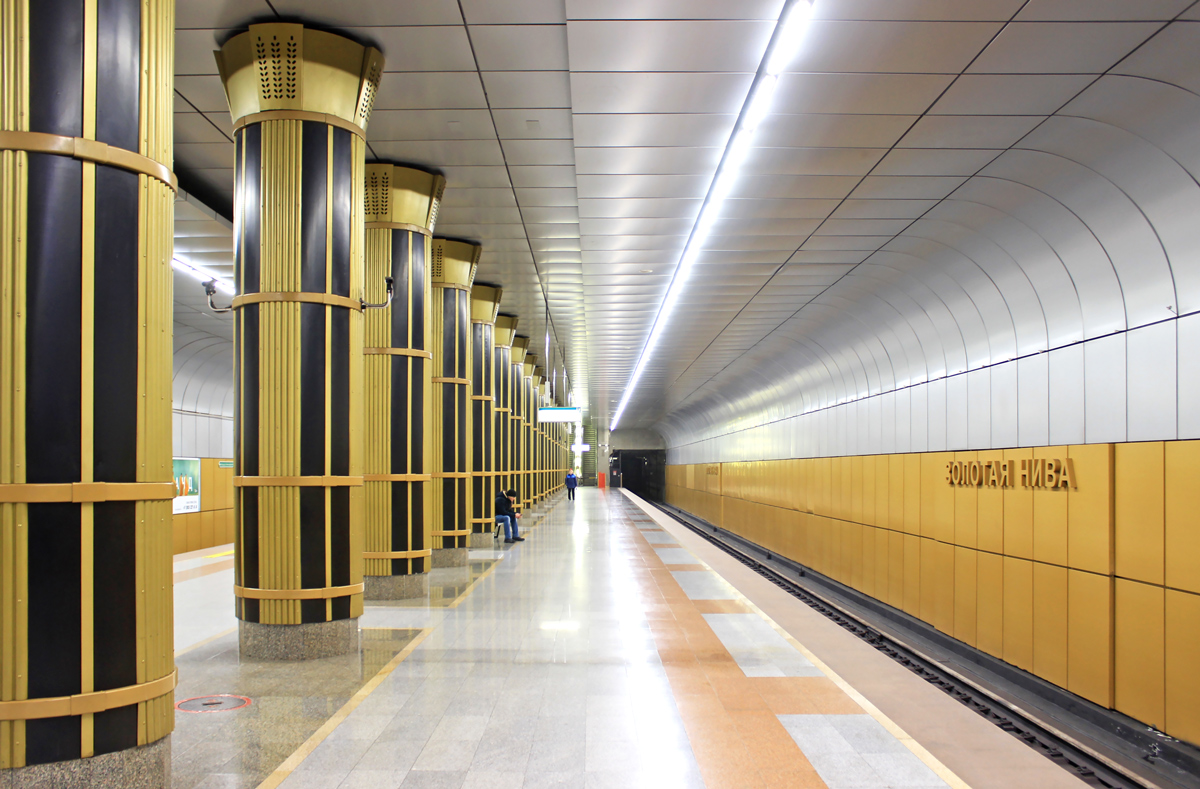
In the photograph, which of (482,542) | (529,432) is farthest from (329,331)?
(529,432)

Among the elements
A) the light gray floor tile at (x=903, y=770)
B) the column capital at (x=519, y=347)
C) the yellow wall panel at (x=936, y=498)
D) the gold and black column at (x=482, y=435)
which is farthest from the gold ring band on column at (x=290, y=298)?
the column capital at (x=519, y=347)

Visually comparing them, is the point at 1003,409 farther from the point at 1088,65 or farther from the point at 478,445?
the point at 478,445

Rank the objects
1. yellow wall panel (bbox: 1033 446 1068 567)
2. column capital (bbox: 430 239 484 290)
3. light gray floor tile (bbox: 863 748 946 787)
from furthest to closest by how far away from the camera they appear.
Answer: column capital (bbox: 430 239 484 290)
yellow wall panel (bbox: 1033 446 1068 567)
light gray floor tile (bbox: 863 748 946 787)

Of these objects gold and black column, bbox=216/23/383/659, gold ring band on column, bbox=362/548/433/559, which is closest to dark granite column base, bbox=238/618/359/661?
gold and black column, bbox=216/23/383/659

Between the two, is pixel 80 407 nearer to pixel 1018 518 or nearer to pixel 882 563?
pixel 1018 518

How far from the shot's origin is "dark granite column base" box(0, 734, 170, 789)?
3.49 m

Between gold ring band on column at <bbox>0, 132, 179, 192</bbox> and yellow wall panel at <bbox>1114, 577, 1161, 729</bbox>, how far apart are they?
8451mm

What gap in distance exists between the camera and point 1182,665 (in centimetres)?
674

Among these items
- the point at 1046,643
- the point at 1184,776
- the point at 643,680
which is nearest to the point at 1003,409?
the point at 1046,643

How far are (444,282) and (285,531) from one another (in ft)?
24.3

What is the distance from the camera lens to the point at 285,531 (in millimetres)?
6895

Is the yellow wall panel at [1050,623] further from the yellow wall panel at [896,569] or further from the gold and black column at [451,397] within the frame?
the gold and black column at [451,397]

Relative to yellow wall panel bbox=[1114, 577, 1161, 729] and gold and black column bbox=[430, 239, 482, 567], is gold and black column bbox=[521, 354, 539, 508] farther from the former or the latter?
yellow wall panel bbox=[1114, 577, 1161, 729]

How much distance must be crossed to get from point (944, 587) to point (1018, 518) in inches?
101
